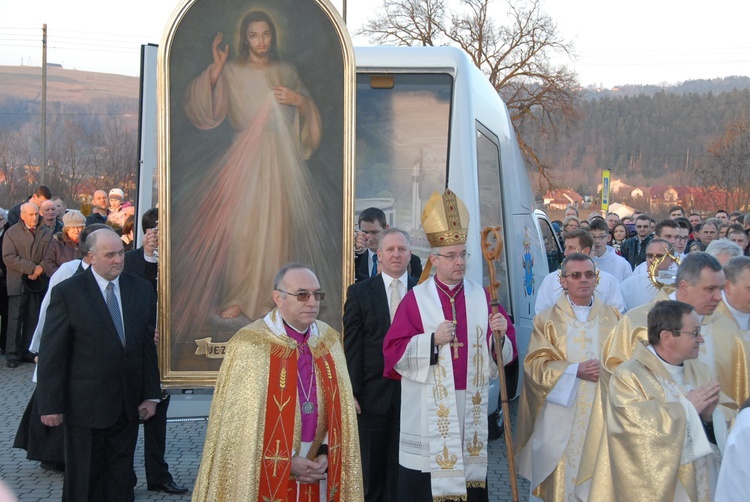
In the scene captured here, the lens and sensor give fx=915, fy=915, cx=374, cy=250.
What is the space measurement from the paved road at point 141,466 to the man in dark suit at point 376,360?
4.49 feet

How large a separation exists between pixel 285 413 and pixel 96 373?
165 cm

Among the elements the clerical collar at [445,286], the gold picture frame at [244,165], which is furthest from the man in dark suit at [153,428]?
the clerical collar at [445,286]

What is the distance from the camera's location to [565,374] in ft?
19.0

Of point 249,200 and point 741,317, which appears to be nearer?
point 741,317

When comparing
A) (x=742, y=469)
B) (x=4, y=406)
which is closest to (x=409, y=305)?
(x=742, y=469)

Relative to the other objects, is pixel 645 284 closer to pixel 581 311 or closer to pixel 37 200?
pixel 581 311

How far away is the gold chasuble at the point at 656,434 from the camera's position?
433cm

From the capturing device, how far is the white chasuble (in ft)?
17.0

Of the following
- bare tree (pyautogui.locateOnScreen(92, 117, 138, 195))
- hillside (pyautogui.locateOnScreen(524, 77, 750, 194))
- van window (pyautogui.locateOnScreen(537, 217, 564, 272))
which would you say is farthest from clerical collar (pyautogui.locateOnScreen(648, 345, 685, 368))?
→ hillside (pyautogui.locateOnScreen(524, 77, 750, 194))

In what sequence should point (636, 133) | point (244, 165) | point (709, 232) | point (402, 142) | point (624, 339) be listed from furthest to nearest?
point (636, 133), point (709, 232), point (402, 142), point (244, 165), point (624, 339)

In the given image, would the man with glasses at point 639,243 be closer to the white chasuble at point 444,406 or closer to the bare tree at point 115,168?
the white chasuble at point 444,406

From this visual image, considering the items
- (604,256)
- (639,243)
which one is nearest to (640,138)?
(639,243)

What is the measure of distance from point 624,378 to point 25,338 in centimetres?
973

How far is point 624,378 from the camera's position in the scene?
444 centimetres
